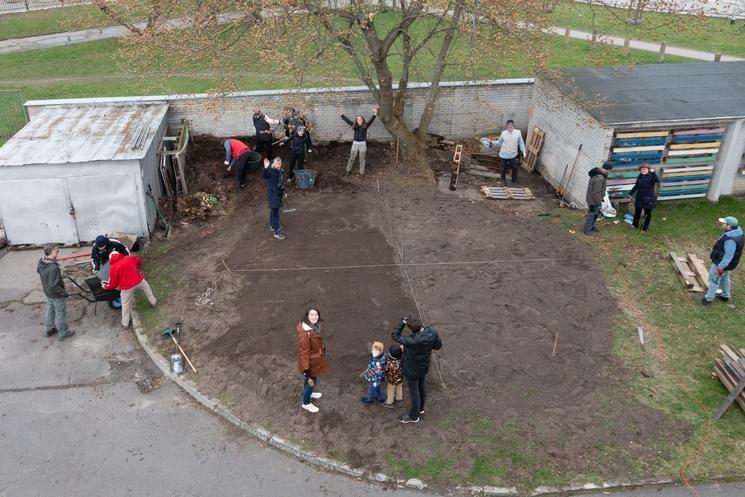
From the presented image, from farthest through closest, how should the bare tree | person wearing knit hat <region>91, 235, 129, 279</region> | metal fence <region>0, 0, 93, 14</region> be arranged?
metal fence <region>0, 0, 93, 14</region>, the bare tree, person wearing knit hat <region>91, 235, 129, 279</region>

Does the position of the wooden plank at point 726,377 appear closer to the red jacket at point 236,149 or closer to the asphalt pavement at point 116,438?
the asphalt pavement at point 116,438

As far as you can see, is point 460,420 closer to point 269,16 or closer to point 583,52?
point 269,16

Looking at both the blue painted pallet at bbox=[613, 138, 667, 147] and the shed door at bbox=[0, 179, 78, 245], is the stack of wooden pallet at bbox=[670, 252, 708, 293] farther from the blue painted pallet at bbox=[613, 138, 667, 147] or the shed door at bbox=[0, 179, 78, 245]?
the shed door at bbox=[0, 179, 78, 245]

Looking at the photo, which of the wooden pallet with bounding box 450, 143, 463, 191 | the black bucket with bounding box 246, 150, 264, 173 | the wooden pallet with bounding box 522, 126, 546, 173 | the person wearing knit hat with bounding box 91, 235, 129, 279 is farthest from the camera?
the wooden pallet with bounding box 522, 126, 546, 173

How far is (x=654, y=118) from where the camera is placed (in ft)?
44.8

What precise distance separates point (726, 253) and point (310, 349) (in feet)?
24.4

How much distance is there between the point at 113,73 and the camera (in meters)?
22.2

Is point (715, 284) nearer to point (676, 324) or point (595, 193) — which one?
point (676, 324)

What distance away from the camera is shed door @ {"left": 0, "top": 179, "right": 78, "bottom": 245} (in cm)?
1269

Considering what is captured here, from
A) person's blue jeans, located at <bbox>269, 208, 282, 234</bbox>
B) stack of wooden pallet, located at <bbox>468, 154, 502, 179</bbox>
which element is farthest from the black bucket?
stack of wooden pallet, located at <bbox>468, 154, 502, 179</bbox>

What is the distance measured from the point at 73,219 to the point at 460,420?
30.7 ft

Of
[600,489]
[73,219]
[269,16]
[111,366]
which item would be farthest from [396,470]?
[269,16]

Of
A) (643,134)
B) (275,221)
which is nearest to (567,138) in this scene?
(643,134)

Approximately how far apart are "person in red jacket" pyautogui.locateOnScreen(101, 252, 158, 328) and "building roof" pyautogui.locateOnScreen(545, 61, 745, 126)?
33.3ft
